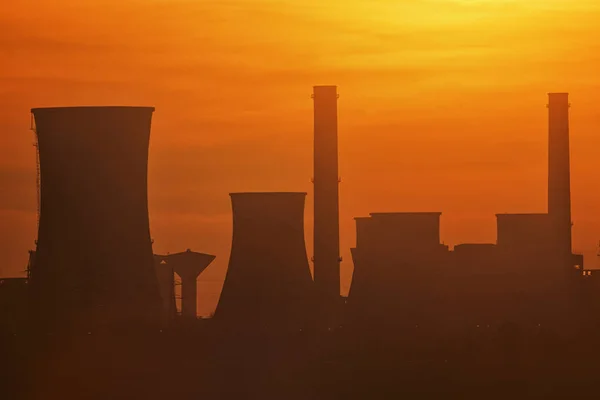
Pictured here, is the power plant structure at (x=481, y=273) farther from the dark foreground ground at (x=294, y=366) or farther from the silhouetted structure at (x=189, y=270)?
the silhouetted structure at (x=189, y=270)

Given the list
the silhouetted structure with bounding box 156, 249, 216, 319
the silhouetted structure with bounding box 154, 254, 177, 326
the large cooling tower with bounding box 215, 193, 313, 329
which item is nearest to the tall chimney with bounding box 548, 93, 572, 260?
the large cooling tower with bounding box 215, 193, 313, 329

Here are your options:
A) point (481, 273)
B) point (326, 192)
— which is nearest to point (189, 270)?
point (481, 273)

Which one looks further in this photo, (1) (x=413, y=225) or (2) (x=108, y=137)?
(1) (x=413, y=225)

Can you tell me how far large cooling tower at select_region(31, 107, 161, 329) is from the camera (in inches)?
1284

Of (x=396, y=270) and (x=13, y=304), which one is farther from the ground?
(x=396, y=270)

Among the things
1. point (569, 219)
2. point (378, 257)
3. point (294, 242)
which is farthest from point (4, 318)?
point (569, 219)

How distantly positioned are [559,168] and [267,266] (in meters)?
8.94

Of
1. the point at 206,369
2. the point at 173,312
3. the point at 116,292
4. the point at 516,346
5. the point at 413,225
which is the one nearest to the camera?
the point at 206,369

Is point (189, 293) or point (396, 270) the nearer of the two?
point (396, 270)

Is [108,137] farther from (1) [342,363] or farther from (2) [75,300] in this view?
(1) [342,363]

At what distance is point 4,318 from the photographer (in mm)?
38531

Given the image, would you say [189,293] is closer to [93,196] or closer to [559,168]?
[559,168]

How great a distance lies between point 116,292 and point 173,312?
Answer: 675 centimetres

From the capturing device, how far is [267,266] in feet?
123
